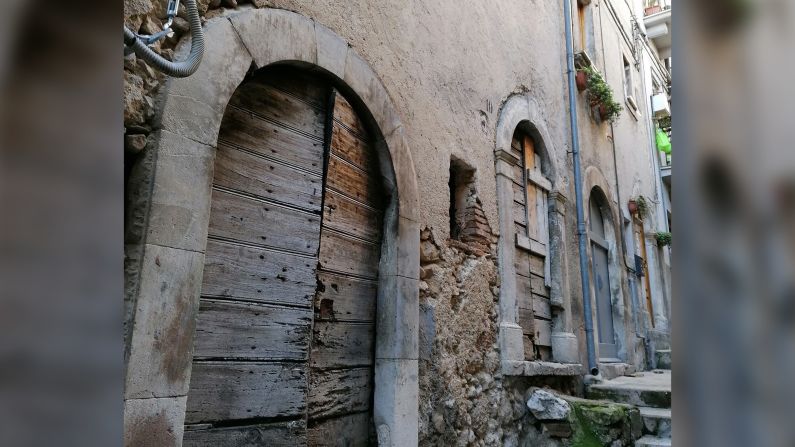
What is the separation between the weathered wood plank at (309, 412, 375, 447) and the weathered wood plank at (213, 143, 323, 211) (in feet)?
3.71

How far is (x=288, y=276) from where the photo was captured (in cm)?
258

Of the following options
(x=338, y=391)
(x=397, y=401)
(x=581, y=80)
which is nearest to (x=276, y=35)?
(x=338, y=391)

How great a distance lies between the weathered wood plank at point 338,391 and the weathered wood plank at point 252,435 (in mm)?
180

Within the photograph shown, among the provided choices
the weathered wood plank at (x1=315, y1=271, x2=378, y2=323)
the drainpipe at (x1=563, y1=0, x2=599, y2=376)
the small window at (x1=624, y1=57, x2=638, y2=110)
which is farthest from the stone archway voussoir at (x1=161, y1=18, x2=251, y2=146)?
the small window at (x1=624, y1=57, x2=638, y2=110)

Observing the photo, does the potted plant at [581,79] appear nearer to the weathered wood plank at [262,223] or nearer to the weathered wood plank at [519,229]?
the weathered wood plank at [519,229]

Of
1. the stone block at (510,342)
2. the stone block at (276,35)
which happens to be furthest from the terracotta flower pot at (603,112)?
the stone block at (276,35)

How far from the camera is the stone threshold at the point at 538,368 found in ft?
13.3

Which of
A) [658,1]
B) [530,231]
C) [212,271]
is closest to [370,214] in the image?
[212,271]

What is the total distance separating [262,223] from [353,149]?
2.92ft

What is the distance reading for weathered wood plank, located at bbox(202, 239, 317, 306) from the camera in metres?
2.27

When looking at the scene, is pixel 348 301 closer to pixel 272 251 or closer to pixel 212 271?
pixel 272 251
